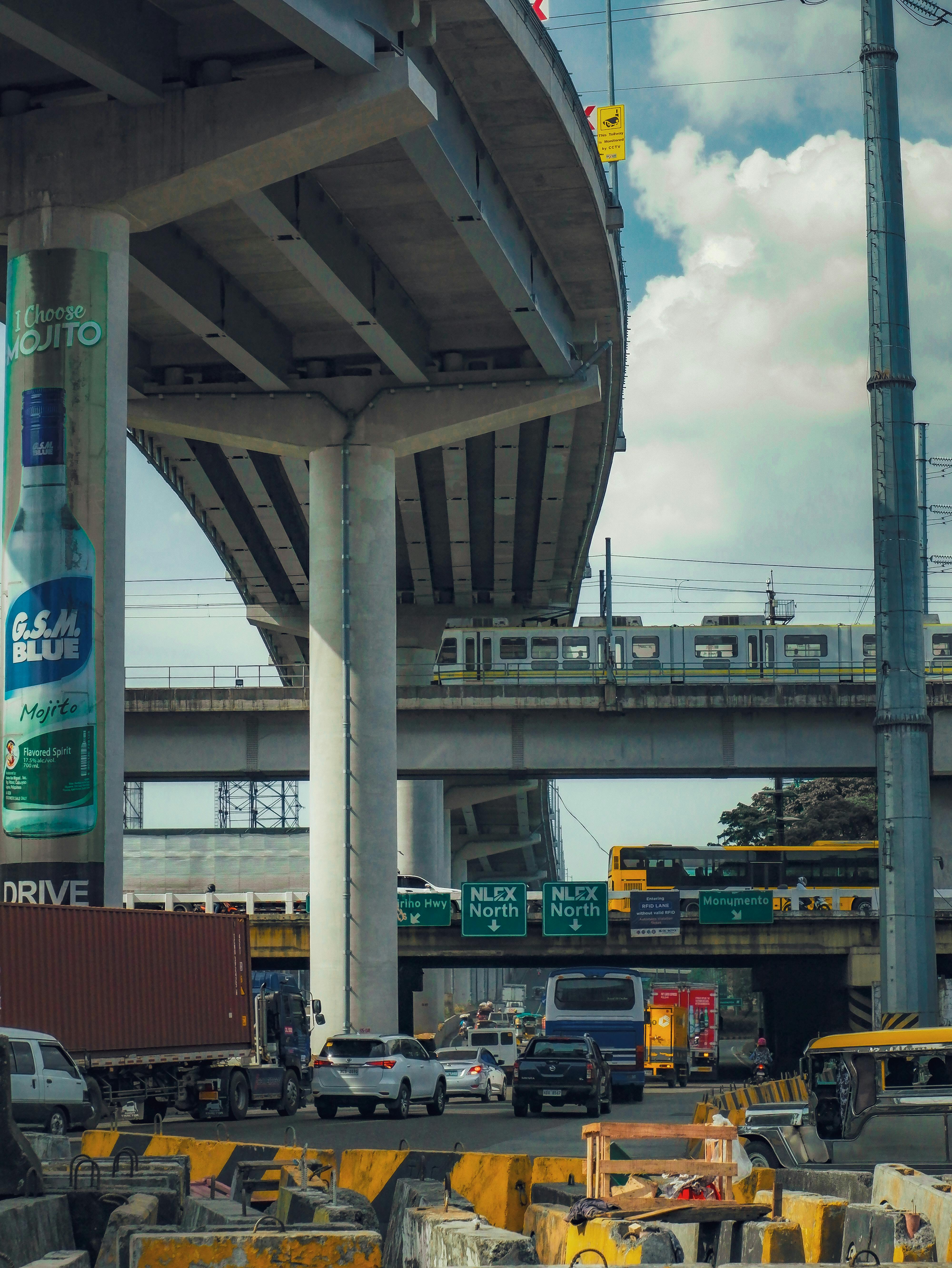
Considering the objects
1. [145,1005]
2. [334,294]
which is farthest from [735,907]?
[145,1005]

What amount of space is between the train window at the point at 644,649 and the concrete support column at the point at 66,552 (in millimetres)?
37510

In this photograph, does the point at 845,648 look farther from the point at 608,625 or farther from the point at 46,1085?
the point at 46,1085

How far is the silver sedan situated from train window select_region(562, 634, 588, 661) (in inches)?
900

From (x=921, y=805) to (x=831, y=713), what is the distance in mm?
26623

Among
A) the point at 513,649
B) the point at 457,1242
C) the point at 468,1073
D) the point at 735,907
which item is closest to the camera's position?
the point at 457,1242

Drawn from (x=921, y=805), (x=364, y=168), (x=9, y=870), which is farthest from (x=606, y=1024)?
(x=364, y=168)

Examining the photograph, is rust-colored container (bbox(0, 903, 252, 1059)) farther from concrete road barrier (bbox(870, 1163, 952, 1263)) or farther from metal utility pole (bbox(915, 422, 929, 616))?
metal utility pole (bbox(915, 422, 929, 616))

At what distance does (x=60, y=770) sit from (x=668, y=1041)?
35309 millimetres

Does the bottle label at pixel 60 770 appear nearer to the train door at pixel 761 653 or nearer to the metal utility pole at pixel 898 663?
the metal utility pole at pixel 898 663

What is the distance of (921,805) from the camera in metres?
26.4

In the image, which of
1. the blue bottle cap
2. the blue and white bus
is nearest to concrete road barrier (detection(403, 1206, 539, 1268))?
the blue bottle cap

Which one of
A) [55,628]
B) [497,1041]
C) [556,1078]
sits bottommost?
[497,1041]

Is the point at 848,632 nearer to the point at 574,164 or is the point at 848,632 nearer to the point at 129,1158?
the point at 574,164

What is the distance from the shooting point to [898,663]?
2636 cm
